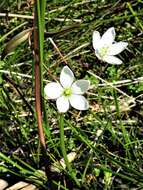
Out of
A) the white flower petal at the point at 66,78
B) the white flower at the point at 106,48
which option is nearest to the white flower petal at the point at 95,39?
the white flower at the point at 106,48

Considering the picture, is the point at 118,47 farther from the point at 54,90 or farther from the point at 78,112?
the point at 78,112

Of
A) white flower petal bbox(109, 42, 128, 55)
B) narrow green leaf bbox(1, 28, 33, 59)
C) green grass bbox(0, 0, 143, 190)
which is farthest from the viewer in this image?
green grass bbox(0, 0, 143, 190)

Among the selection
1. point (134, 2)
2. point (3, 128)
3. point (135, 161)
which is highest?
point (134, 2)

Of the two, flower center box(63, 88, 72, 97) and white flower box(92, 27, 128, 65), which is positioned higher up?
white flower box(92, 27, 128, 65)

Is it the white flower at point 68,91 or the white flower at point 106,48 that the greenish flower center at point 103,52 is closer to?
the white flower at point 106,48

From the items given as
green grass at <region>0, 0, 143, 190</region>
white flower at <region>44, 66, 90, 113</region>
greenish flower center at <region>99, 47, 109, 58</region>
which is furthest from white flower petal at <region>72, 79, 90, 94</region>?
green grass at <region>0, 0, 143, 190</region>

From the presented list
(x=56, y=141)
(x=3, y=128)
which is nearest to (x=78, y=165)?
(x=56, y=141)

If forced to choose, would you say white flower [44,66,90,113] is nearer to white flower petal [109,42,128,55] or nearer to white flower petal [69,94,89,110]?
white flower petal [69,94,89,110]

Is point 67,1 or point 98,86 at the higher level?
point 67,1

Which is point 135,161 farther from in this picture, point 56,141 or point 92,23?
point 92,23
